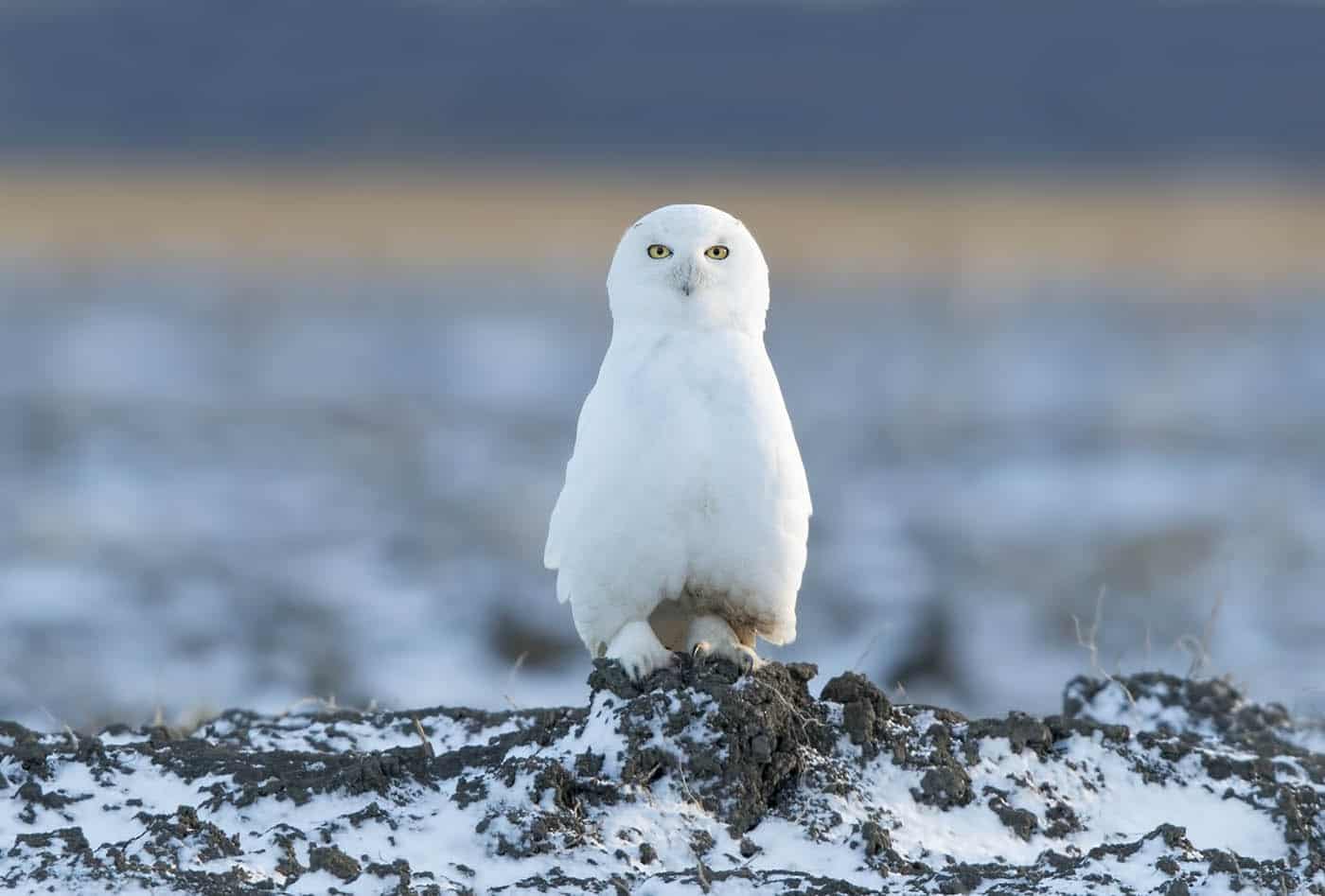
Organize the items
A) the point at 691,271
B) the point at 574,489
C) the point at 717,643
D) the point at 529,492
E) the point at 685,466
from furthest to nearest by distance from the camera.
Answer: the point at 529,492, the point at 717,643, the point at 574,489, the point at 691,271, the point at 685,466

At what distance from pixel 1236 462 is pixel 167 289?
17451 mm

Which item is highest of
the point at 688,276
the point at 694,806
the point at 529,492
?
the point at 688,276

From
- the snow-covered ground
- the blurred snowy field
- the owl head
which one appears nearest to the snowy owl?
the owl head

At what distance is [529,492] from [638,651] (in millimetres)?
11561

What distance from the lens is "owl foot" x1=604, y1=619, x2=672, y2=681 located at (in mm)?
6426

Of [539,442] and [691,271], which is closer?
[691,271]

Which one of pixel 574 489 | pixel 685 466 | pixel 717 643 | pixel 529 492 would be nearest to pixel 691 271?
pixel 685 466

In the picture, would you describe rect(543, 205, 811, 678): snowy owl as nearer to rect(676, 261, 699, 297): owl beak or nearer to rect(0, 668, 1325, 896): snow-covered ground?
rect(676, 261, 699, 297): owl beak

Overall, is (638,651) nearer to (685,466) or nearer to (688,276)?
(685,466)

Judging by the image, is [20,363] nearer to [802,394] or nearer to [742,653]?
[802,394]

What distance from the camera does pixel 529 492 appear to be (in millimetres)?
17938

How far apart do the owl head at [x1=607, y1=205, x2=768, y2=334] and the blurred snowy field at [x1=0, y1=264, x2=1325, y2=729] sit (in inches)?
76.7

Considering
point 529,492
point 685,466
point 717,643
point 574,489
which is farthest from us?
point 529,492

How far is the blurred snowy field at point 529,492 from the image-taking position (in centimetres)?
1302
